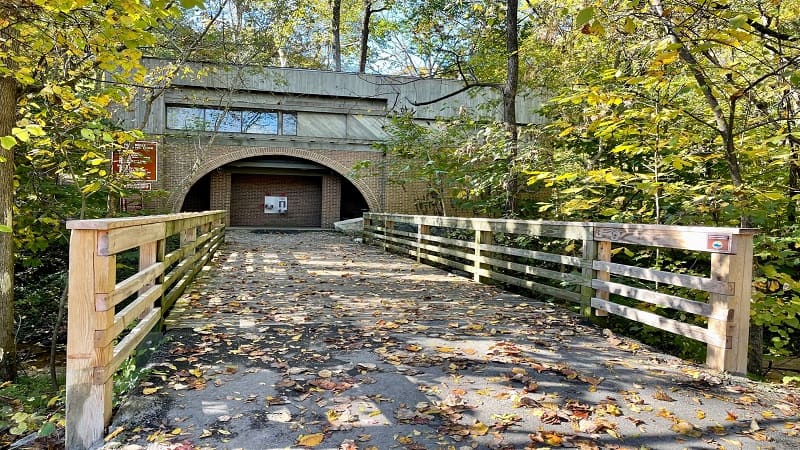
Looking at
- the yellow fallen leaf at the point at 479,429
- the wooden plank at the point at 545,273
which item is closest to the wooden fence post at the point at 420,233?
the wooden plank at the point at 545,273

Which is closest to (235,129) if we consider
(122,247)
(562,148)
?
(562,148)

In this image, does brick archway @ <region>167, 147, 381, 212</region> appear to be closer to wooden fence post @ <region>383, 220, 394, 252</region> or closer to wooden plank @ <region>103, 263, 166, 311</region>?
wooden fence post @ <region>383, 220, 394, 252</region>

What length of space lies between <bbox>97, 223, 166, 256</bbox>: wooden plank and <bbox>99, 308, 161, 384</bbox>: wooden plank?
55 centimetres

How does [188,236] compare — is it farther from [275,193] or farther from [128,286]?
[275,193]

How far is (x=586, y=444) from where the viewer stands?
2.54 m

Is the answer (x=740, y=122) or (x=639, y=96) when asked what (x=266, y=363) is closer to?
(x=639, y=96)

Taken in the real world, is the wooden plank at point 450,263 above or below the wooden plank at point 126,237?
below

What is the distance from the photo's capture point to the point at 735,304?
354cm

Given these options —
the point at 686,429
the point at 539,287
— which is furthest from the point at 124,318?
the point at 539,287

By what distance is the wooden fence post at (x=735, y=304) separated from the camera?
138 inches

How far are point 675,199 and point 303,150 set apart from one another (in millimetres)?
16423

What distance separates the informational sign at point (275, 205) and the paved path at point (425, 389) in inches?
730

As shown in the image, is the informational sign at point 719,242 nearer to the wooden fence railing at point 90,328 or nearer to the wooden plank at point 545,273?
the wooden plank at point 545,273

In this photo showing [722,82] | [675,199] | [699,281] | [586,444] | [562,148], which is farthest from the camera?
[562,148]
